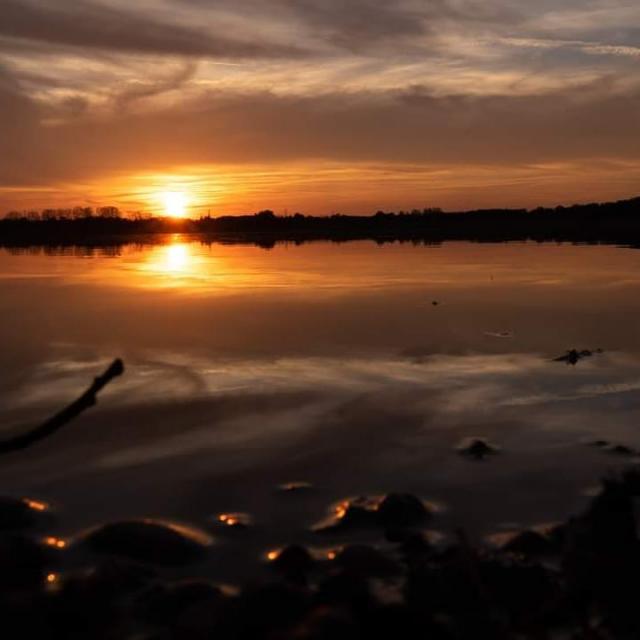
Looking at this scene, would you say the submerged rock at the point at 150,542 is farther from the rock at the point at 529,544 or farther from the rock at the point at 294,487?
the rock at the point at 529,544

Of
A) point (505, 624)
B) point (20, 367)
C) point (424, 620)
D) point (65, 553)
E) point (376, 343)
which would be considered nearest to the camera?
point (424, 620)

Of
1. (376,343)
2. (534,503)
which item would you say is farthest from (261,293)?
(534,503)

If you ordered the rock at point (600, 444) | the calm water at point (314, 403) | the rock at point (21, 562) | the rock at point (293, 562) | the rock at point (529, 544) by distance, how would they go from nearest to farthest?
1. the rock at point (21, 562)
2. the rock at point (293, 562)
3. the rock at point (529, 544)
4. the calm water at point (314, 403)
5. the rock at point (600, 444)

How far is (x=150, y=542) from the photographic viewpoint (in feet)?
25.5

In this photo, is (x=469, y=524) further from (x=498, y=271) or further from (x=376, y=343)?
(x=498, y=271)

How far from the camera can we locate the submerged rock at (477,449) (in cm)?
1048

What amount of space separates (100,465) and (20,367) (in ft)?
22.6

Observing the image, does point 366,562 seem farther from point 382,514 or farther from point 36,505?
point 36,505

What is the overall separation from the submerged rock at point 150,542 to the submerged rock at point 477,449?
389 centimetres

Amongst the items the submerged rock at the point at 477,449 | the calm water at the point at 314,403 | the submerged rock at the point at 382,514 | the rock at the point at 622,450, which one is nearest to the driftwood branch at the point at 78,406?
the calm water at the point at 314,403

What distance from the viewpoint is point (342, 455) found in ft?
35.0

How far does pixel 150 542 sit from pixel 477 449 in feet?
15.2

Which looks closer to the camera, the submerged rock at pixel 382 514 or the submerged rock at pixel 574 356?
the submerged rock at pixel 382 514

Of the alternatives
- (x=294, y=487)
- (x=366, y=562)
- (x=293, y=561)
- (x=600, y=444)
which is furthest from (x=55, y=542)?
(x=600, y=444)
